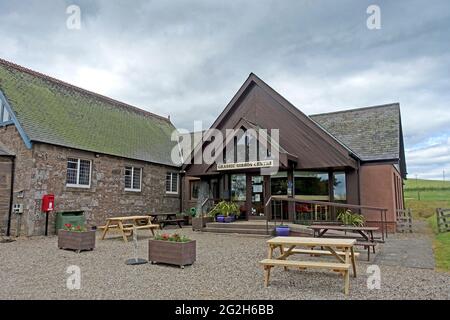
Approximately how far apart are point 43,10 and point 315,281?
11.2 meters

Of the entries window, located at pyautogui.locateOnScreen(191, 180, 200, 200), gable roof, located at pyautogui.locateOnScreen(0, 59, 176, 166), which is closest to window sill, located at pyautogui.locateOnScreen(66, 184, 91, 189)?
gable roof, located at pyautogui.locateOnScreen(0, 59, 176, 166)

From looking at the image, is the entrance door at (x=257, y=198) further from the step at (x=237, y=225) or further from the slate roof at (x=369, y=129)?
the slate roof at (x=369, y=129)

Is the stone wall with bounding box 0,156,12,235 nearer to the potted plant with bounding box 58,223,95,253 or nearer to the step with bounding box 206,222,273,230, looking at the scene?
the potted plant with bounding box 58,223,95,253

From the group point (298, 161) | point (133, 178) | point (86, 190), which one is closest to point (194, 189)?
point (133, 178)

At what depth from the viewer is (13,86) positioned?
14477 mm

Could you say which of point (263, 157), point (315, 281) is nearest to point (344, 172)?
point (263, 157)

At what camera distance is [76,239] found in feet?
31.5

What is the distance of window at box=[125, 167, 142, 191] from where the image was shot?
1767 cm

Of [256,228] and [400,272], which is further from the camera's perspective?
[256,228]

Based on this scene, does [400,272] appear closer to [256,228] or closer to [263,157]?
[256,228]

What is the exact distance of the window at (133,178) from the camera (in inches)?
696

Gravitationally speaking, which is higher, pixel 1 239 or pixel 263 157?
pixel 263 157

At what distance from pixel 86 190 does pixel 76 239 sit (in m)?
5.85

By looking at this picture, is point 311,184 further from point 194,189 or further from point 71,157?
point 71,157
